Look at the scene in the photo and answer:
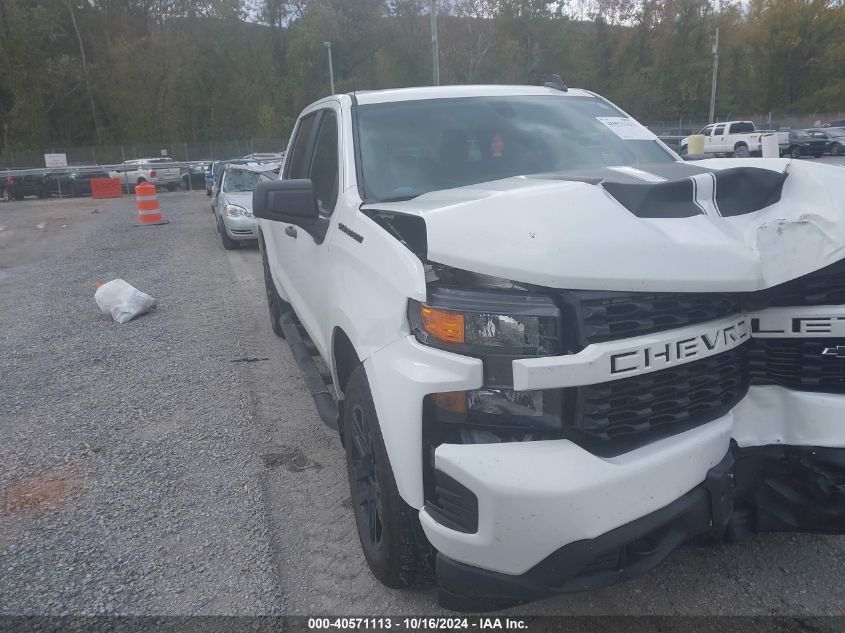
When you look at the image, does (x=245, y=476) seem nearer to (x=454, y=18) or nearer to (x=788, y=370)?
(x=788, y=370)

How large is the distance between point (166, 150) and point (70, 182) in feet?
68.3

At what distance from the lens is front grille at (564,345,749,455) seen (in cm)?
226

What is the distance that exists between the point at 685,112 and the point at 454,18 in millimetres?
24504

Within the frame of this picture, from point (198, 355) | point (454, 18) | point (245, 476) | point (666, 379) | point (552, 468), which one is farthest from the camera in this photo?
point (454, 18)

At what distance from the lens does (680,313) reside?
240cm

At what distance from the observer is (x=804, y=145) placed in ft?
108

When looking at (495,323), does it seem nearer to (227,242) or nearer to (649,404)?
(649,404)

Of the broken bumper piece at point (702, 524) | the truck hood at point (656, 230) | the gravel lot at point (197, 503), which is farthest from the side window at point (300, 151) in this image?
the broken bumper piece at point (702, 524)

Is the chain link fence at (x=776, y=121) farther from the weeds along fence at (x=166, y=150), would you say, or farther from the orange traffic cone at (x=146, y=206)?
the orange traffic cone at (x=146, y=206)

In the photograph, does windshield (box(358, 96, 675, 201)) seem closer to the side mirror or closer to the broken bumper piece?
the side mirror

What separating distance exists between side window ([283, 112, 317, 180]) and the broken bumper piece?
10.6ft

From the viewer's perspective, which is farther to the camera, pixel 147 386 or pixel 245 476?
pixel 147 386

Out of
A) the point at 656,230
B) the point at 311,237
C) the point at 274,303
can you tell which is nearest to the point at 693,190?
the point at 656,230

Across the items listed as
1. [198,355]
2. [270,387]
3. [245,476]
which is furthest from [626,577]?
[198,355]
